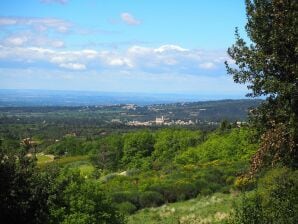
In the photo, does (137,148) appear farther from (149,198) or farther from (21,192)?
(21,192)

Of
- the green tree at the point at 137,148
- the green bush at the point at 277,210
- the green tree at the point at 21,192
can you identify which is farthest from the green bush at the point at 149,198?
the green tree at the point at 137,148

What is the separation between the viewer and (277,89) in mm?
14359

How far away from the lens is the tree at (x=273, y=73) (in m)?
14.1

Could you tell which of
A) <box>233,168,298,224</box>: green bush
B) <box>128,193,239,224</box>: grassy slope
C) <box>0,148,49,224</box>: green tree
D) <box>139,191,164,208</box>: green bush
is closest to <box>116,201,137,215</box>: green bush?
<box>139,191,164,208</box>: green bush

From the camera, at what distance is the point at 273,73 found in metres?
Answer: 15.0

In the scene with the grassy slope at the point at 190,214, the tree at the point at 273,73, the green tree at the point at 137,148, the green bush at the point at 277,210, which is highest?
the tree at the point at 273,73

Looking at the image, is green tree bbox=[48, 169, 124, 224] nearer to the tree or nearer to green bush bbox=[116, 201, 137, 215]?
the tree

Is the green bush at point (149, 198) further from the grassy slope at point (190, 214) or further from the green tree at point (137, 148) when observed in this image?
the green tree at point (137, 148)

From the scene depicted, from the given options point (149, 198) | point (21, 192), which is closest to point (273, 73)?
point (21, 192)

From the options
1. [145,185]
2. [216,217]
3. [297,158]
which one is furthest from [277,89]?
[145,185]

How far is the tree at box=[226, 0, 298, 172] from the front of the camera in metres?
14.1

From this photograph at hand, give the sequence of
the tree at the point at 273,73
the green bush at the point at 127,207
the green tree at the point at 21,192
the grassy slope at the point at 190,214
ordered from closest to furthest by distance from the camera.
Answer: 1. the tree at the point at 273,73
2. the green tree at the point at 21,192
3. the grassy slope at the point at 190,214
4. the green bush at the point at 127,207

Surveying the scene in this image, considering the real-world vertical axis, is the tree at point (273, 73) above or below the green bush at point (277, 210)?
above

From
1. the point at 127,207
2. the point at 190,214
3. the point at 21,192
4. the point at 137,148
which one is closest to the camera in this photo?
the point at 21,192
